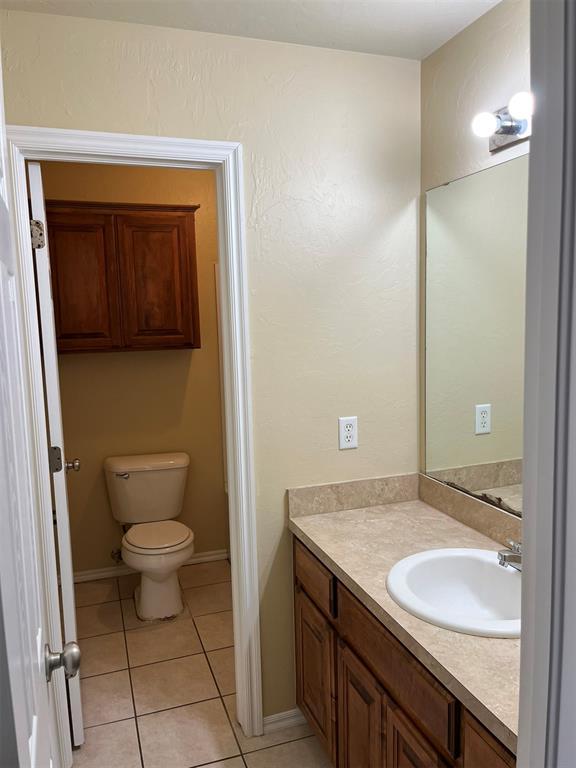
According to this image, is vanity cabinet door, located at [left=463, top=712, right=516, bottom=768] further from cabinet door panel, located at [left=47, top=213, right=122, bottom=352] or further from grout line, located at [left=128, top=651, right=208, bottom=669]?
cabinet door panel, located at [left=47, top=213, right=122, bottom=352]

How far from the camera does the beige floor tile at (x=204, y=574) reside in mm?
3514

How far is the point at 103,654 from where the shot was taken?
2795mm

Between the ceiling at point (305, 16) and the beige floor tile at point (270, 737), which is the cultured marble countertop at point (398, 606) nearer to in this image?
the beige floor tile at point (270, 737)

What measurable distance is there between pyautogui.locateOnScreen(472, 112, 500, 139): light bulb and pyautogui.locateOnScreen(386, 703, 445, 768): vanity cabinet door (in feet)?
5.36

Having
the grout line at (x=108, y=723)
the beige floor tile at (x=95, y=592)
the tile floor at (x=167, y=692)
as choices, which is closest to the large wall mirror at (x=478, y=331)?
the tile floor at (x=167, y=692)

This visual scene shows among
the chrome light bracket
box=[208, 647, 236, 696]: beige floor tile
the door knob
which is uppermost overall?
the chrome light bracket

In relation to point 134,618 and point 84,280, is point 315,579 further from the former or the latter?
point 84,280

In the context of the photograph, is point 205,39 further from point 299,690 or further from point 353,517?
point 299,690

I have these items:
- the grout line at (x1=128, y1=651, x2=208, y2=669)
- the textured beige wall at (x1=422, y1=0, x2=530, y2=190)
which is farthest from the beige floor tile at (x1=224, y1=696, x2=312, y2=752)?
the textured beige wall at (x1=422, y1=0, x2=530, y2=190)

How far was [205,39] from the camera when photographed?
191cm

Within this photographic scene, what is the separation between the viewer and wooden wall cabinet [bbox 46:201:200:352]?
3135 millimetres

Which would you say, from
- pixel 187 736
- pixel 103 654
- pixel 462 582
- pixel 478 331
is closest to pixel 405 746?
pixel 462 582

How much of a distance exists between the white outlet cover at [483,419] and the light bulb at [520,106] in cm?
89

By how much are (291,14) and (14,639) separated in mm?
1871
